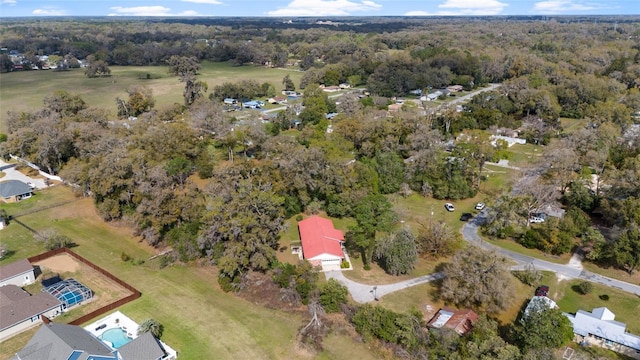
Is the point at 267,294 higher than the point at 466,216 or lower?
lower

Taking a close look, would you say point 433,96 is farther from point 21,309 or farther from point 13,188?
point 21,309

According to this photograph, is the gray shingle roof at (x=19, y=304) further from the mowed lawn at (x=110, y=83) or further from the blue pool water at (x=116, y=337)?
the mowed lawn at (x=110, y=83)

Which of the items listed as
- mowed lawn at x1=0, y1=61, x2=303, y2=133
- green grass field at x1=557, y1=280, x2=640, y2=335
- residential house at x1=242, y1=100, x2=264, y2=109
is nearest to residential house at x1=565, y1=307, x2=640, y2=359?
green grass field at x1=557, y1=280, x2=640, y2=335

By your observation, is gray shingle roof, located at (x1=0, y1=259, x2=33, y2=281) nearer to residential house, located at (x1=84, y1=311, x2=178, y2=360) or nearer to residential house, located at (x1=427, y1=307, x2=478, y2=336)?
residential house, located at (x1=84, y1=311, x2=178, y2=360)

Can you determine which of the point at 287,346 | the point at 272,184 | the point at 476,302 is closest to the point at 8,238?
the point at 272,184

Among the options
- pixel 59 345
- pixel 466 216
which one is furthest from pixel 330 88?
pixel 59 345

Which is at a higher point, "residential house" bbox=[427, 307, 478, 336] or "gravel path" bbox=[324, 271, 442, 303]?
"residential house" bbox=[427, 307, 478, 336]

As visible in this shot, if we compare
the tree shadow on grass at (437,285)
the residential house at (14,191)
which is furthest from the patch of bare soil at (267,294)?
the residential house at (14,191)
